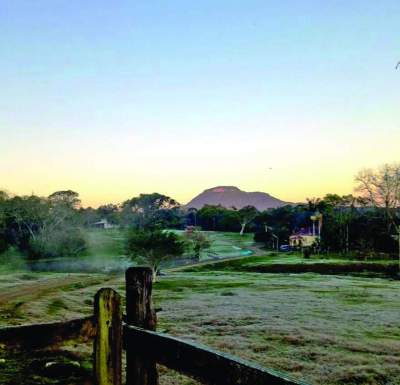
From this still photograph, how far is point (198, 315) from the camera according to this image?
95.3ft

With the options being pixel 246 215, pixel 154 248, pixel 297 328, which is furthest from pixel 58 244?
pixel 297 328

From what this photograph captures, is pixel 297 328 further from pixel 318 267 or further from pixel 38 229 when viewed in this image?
pixel 38 229

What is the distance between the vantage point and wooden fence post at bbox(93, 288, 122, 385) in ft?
20.7

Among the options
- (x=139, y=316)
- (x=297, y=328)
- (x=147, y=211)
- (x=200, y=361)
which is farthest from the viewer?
(x=147, y=211)

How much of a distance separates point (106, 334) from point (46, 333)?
802 mm

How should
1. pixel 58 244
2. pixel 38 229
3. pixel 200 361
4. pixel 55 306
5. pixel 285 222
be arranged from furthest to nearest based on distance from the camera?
pixel 285 222 < pixel 38 229 < pixel 58 244 < pixel 55 306 < pixel 200 361

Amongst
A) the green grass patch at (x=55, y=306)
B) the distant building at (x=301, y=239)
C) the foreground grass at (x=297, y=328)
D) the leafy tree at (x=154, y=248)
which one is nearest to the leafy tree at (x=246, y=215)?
the distant building at (x=301, y=239)

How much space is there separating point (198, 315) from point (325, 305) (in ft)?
39.7

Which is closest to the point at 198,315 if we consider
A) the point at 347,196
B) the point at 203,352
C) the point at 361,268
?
the point at 203,352

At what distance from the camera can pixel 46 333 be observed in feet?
20.7

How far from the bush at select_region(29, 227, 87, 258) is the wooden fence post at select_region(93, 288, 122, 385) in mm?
115524

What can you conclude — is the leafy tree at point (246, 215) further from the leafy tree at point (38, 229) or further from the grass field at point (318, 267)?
the grass field at point (318, 267)

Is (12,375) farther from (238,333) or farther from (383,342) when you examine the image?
(383,342)

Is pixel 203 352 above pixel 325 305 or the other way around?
above
